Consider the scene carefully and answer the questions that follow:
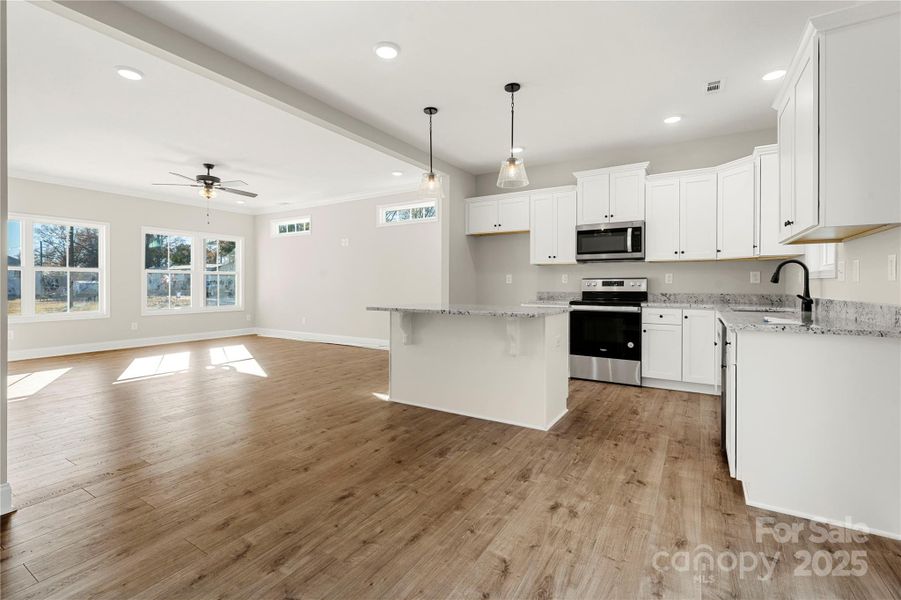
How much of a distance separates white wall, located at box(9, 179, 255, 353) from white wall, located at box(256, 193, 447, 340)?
3.41 feet

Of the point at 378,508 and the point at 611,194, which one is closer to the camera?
the point at 378,508

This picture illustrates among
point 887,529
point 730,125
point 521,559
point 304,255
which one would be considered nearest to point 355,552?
Answer: point 521,559

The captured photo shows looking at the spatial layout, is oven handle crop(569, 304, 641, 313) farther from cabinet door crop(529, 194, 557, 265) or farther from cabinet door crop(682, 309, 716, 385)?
cabinet door crop(529, 194, 557, 265)

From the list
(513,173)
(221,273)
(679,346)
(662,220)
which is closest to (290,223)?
(221,273)

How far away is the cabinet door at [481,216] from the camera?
5641mm

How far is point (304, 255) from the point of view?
8.38 meters

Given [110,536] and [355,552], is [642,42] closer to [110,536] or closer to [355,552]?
[355,552]

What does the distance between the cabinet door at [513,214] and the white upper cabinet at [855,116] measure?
3433 millimetres

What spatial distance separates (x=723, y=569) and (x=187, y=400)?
430cm

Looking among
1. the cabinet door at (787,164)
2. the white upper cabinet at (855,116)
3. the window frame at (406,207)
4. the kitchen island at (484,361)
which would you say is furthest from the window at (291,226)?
the white upper cabinet at (855,116)

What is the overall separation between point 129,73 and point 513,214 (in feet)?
13.4

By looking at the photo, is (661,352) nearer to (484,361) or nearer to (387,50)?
(484,361)

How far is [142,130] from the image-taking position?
4457 mm

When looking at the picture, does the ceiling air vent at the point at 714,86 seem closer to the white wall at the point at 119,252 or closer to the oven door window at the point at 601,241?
the oven door window at the point at 601,241
